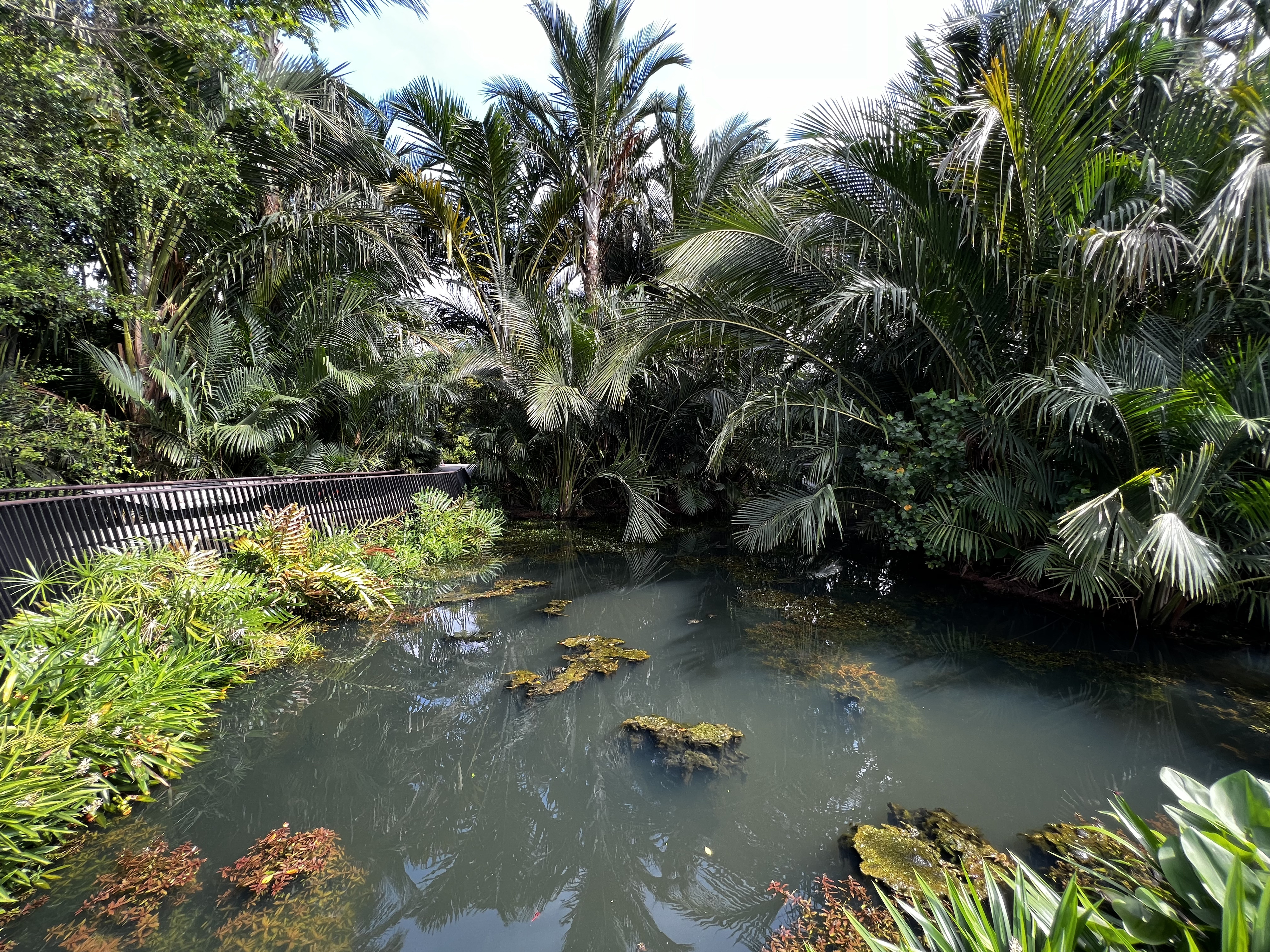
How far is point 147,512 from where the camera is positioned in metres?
4.05

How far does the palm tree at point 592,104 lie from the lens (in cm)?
895

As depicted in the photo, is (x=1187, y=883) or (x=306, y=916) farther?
(x=306, y=916)

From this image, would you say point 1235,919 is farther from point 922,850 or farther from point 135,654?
point 135,654

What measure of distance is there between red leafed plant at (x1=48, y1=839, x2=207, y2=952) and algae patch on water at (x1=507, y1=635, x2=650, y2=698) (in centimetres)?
166

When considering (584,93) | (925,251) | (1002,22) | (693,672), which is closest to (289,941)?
(693,672)

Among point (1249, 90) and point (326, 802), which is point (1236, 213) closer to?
point (1249, 90)

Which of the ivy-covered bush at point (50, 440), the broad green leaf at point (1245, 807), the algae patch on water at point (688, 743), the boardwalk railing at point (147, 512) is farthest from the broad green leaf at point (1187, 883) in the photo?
the ivy-covered bush at point (50, 440)

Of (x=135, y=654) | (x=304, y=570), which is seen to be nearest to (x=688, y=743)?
(x=135, y=654)

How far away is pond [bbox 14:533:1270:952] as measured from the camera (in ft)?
5.84

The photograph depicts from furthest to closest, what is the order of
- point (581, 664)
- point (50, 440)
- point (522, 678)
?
point (50, 440) < point (581, 664) < point (522, 678)

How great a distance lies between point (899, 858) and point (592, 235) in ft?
33.3

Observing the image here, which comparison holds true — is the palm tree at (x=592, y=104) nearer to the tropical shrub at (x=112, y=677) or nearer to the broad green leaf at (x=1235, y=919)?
the tropical shrub at (x=112, y=677)

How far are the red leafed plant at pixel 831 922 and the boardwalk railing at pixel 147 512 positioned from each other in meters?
4.48

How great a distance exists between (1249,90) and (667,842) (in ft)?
16.2
